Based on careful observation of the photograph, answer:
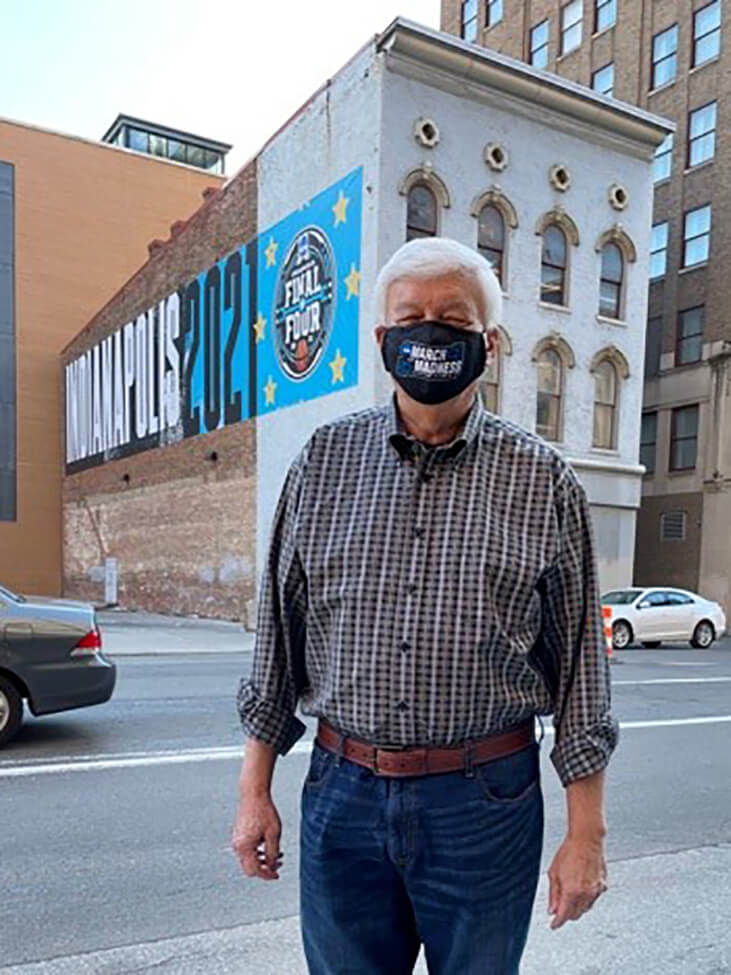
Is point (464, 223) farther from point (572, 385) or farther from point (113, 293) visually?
point (113, 293)

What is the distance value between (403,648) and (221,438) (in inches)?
742

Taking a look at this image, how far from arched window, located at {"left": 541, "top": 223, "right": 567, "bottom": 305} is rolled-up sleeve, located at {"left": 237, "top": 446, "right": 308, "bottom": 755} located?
16792 millimetres

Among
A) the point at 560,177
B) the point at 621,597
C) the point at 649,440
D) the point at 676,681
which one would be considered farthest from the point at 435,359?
the point at 649,440

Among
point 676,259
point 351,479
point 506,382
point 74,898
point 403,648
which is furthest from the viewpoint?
point 676,259

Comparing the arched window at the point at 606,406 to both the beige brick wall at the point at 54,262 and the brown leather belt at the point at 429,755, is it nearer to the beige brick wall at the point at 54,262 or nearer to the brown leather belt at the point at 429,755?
the brown leather belt at the point at 429,755

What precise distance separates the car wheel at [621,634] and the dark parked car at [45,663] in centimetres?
1164

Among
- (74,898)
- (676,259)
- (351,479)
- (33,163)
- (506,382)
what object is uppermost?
(33,163)

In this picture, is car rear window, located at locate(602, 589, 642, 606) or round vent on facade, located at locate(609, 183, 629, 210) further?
round vent on facade, located at locate(609, 183, 629, 210)

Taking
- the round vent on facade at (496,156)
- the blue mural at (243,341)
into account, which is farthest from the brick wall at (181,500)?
the round vent on facade at (496,156)

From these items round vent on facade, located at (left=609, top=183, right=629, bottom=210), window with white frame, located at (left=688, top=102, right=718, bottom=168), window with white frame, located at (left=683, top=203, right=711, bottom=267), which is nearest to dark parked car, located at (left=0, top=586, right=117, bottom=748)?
round vent on facade, located at (left=609, top=183, right=629, bottom=210)

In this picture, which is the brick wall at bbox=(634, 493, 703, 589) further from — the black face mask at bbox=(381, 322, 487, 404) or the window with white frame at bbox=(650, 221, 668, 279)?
the black face mask at bbox=(381, 322, 487, 404)

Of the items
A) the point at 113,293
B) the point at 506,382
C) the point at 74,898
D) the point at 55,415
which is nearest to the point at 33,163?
the point at 113,293

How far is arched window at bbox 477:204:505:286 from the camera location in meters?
16.6

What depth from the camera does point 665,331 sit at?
24.2 m
